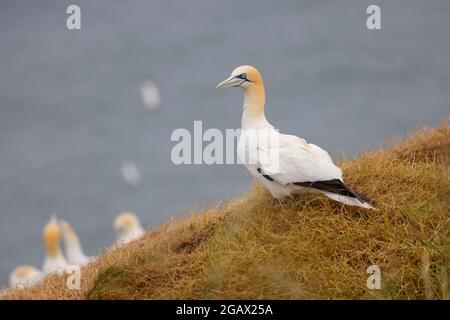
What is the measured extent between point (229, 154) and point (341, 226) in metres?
1.40

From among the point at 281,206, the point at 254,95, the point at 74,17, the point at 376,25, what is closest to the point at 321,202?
the point at 281,206

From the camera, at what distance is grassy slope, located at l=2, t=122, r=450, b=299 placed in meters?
5.76

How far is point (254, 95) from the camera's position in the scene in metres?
7.24

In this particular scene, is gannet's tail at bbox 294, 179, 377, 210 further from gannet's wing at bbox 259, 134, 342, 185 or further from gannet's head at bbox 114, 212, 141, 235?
gannet's head at bbox 114, 212, 141, 235

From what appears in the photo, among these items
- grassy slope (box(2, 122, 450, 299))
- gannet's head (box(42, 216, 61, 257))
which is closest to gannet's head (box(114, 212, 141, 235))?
gannet's head (box(42, 216, 61, 257))

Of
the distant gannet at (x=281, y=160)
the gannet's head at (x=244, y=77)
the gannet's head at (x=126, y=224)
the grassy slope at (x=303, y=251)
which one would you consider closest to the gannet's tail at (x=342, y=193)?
the distant gannet at (x=281, y=160)

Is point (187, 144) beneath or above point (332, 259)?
above

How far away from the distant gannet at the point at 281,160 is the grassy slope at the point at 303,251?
234 millimetres

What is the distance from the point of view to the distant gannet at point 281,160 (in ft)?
20.7

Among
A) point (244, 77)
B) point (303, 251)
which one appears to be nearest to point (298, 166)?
point (303, 251)

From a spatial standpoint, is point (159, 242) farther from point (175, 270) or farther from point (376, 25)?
point (376, 25)

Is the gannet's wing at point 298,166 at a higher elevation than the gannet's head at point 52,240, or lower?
higher

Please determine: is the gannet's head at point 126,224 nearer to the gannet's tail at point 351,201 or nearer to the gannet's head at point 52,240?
the gannet's head at point 52,240

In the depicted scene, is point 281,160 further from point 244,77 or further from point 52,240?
point 52,240
